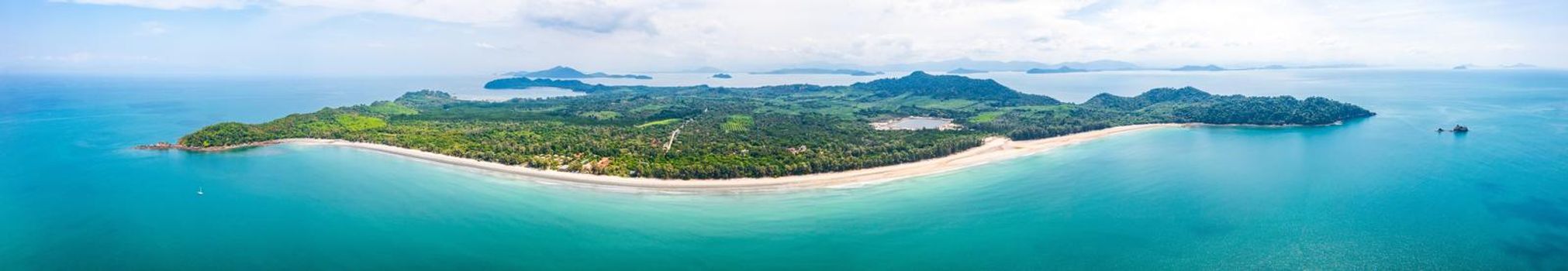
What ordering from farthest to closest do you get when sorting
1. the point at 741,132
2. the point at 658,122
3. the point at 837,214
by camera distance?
the point at 658,122, the point at 741,132, the point at 837,214

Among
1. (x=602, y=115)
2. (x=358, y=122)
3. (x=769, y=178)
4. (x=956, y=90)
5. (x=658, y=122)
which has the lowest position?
(x=769, y=178)

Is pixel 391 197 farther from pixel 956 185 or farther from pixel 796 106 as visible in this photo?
pixel 796 106

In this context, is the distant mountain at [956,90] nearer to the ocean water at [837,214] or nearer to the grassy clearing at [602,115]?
the ocean water at [837,214]

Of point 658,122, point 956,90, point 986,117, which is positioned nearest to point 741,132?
point 658,122

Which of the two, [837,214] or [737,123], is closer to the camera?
[837,214]

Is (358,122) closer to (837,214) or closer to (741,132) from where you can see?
(741,132)

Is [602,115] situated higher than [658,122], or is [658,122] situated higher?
[602,115]

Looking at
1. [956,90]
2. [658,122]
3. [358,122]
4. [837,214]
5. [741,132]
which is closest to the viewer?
[837,214]

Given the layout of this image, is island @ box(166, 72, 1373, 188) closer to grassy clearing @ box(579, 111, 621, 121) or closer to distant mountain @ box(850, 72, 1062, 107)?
grassy clearing @ box(579, 111, 621, 121)

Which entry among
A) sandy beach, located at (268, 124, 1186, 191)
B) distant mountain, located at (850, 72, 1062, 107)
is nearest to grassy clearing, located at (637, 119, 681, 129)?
sandy beach, located at (268, 124, 1186, 191)
